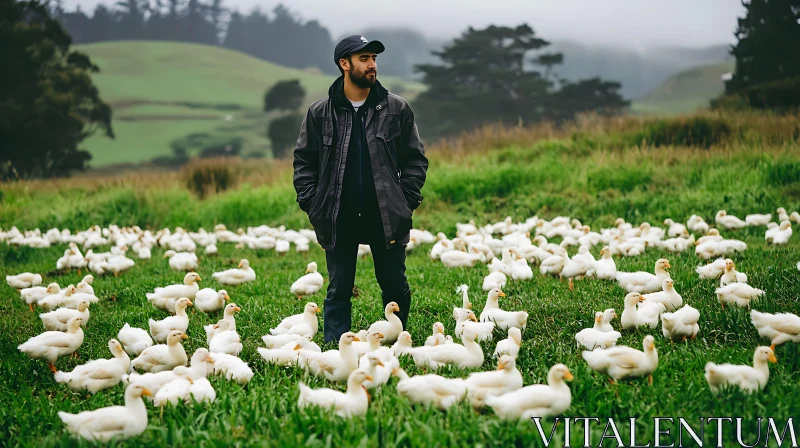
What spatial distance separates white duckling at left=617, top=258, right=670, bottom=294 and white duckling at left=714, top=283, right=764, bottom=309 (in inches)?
31.9

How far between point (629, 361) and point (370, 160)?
2.48 metres

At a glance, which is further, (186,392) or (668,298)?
(668,298)

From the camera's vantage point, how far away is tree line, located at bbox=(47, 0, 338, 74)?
298ft

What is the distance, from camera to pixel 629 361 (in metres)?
4.40

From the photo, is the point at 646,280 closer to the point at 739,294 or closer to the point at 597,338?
the point at 739,294

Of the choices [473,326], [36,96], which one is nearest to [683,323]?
[473,326]

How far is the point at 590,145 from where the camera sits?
18.3m

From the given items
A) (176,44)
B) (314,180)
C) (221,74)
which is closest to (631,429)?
(314,180)

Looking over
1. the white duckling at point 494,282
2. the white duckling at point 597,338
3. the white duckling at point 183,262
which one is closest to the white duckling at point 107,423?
the white duckling at point 597,338

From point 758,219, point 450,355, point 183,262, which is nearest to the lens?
point 450,355

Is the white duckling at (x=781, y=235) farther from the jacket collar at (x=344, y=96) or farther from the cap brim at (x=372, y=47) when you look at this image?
the cap brim at (x=372, y=47)

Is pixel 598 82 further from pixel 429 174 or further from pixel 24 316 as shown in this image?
pixel 24 316

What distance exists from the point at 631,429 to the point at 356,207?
2.75m

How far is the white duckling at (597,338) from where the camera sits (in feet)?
17.1
